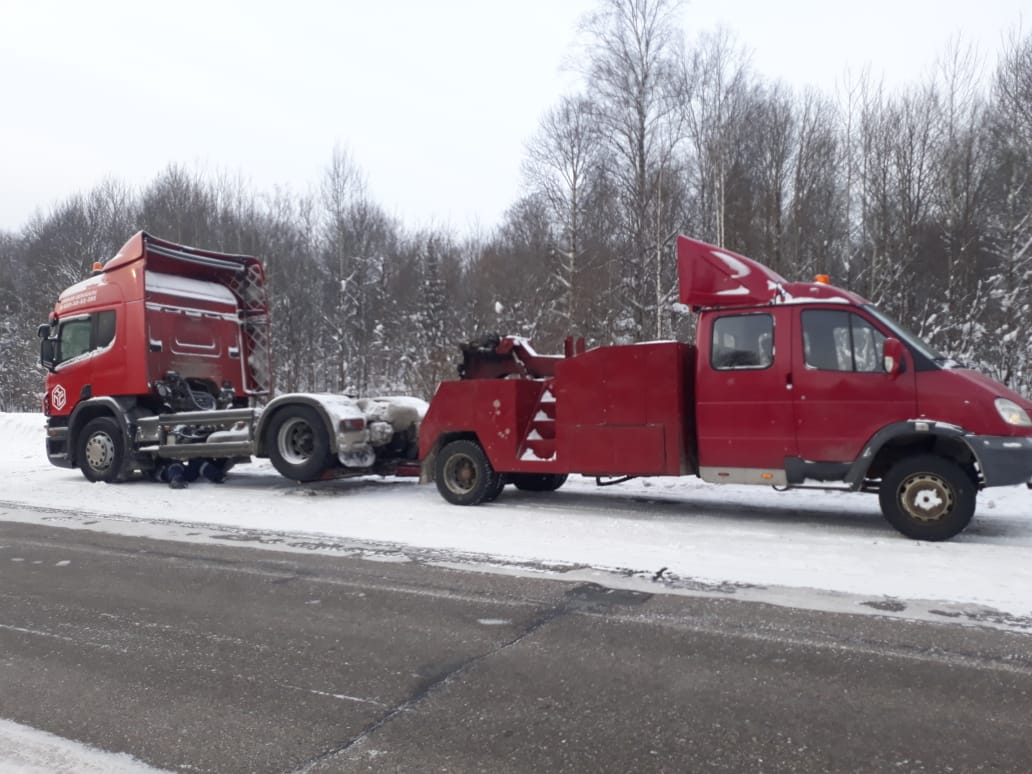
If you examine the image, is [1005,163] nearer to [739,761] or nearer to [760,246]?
[760,246]

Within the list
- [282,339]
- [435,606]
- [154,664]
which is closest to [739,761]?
[435,606]

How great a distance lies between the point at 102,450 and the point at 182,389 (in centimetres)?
160

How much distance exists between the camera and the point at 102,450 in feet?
42.6

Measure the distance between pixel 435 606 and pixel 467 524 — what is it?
125 inches

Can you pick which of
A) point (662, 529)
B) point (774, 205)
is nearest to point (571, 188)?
point (774, 205)

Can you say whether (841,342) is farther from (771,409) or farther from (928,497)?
(928,497)

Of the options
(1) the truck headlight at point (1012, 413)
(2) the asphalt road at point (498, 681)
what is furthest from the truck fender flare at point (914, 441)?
(2) the asphalt road at point (498, 681)

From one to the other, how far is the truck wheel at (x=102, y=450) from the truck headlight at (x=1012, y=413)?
11.7 m

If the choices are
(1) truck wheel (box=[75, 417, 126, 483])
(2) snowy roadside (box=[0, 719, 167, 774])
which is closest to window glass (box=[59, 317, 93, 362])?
(1) truck wheel (box=[75, 417, 126, 483])

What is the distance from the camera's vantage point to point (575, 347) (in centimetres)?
1046

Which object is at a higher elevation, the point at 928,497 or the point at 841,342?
the point at 841,342

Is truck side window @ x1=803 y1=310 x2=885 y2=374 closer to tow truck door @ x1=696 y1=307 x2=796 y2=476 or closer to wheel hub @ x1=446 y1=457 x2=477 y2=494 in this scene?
tow truck door @ x1=696 y1=307 x2=796 y2=476

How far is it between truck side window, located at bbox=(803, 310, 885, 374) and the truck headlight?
103 centimetres

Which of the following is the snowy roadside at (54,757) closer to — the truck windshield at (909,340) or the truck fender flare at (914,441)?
the truck fender flare at (914,441)
